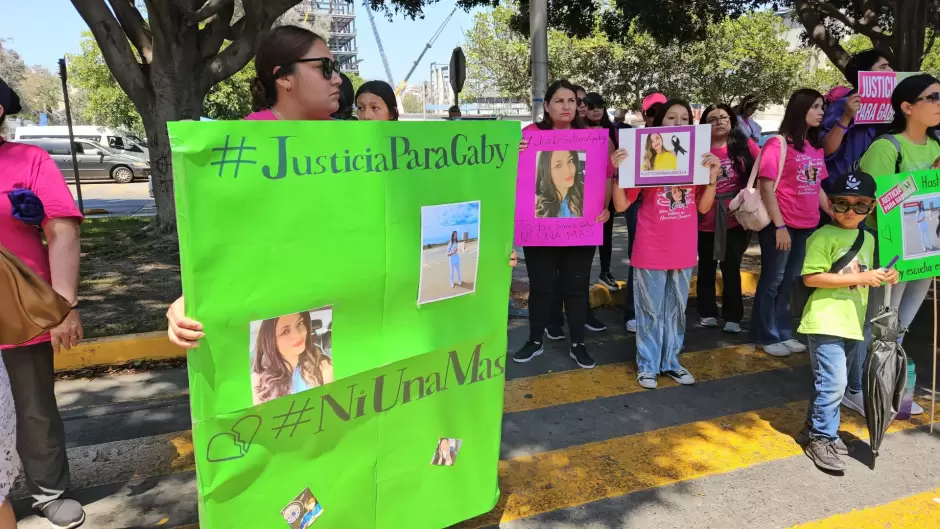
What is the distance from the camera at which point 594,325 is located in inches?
223

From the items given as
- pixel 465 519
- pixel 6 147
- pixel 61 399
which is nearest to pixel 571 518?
pixel 465 519

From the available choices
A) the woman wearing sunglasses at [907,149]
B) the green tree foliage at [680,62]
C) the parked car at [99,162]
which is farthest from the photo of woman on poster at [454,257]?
the green tree foliage at [680,62]

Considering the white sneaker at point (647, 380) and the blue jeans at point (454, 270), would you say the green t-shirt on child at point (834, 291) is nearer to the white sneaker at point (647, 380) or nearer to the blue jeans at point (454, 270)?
the white sneaker at point (647, 380)

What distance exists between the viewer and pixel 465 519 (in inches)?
107

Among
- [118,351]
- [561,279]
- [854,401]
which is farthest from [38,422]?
[854,401]

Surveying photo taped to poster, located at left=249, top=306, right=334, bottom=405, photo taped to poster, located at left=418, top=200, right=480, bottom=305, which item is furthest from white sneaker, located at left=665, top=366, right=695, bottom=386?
photo taped to poster, located at left=249, top=306, right=334, bottom=405

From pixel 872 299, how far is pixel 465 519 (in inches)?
103

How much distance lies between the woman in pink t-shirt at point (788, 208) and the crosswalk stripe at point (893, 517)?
5.90 ft

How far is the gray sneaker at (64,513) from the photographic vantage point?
9.32 ft

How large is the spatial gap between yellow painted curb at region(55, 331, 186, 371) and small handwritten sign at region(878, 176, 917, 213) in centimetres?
465

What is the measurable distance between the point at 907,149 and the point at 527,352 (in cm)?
265

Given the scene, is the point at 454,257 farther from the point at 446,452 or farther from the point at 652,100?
the point at 652,100

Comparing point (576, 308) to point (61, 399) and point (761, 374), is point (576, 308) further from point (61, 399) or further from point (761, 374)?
point (61, 399)

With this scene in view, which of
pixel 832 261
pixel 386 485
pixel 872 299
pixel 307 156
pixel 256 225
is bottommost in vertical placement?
pixel 386 485
